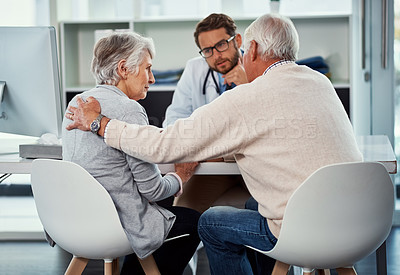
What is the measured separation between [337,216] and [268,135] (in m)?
0.31

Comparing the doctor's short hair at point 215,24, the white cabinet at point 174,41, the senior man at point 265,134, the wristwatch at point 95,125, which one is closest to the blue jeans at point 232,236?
the senior man at point 265,134

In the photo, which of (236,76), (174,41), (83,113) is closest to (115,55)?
(83,113)

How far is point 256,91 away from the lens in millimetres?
1751

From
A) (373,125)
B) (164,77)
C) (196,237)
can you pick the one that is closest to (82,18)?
(164,77)

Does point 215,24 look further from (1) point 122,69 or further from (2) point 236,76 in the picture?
(1) point 122,69

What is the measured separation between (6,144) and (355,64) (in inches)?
93.9

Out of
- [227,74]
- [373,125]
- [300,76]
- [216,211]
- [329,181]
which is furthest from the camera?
[373,125]

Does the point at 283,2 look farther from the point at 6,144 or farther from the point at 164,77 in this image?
the point at 6,144

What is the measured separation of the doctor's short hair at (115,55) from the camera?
198 cm

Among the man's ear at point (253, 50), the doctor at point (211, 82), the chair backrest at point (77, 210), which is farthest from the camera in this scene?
the doctor at point (211, 82)

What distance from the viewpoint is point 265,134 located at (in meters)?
1.75

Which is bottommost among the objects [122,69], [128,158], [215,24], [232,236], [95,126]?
[232,236]

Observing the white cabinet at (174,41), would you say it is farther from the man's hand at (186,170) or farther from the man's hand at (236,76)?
the man's hand at (186,170)

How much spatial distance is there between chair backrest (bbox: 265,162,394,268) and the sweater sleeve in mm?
263
